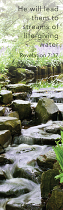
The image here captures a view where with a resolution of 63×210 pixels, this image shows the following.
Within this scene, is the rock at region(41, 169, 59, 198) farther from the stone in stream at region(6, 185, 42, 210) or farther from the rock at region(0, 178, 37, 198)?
the rock at region(0, 178, 37, 198)

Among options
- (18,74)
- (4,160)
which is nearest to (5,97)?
(4,160)

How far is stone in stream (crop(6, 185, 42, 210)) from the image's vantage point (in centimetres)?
259

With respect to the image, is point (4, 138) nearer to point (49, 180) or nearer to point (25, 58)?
point (49, 180)

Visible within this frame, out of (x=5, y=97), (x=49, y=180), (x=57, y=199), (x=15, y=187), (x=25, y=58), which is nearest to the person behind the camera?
(x=57, y=199)

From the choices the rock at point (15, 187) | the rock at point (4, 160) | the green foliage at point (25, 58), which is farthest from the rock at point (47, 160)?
the green foliage at point (25, 58)

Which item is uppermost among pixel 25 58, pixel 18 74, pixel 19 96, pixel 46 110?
pixel 25 58

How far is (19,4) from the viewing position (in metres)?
15.5

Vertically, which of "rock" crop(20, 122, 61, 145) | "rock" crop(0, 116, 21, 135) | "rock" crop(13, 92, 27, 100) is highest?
"rock" crop(13, 92, 27, 100)

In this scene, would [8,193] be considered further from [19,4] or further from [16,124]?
[19,4]

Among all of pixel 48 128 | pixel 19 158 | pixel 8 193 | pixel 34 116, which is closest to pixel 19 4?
pixel 34 116

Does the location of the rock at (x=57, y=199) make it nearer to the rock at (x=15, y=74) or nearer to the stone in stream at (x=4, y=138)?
the stone in stream at (x=4, y=138)

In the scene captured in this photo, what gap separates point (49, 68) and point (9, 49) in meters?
3.46

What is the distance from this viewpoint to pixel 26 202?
2734 millimetres

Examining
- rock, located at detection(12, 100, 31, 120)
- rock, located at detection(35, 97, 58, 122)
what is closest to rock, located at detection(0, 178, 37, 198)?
rock, located at detection(35, 97, 58, 122)
